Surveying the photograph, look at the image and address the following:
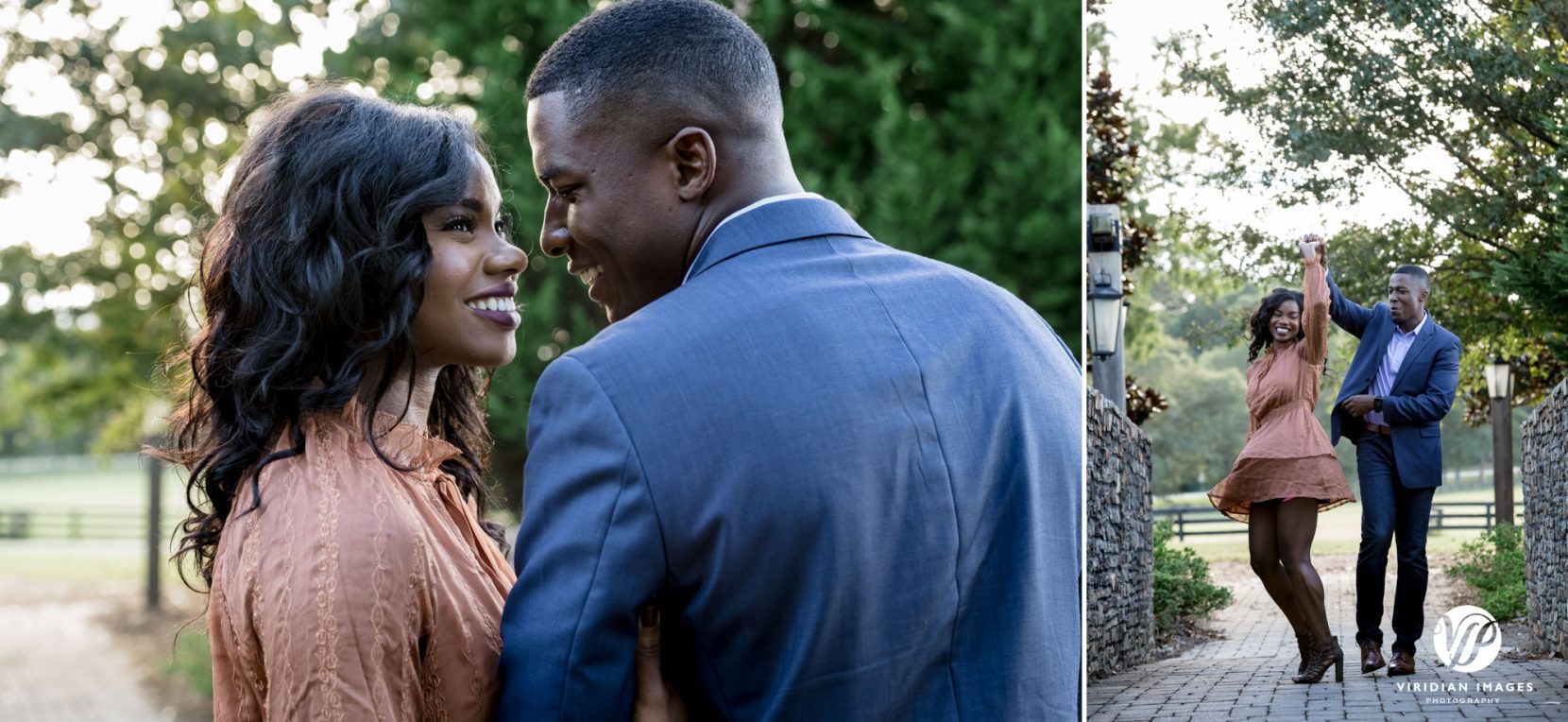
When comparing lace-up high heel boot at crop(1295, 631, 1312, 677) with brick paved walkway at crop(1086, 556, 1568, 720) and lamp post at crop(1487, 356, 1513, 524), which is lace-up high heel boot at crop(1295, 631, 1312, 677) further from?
lamp post at crop(1487, 356, 1513, 524)

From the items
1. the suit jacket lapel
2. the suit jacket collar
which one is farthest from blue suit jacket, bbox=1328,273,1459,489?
the suit jacket collar

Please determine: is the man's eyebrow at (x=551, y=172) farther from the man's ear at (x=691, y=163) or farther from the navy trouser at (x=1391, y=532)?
the navy trouser at (x=1391, y=532)

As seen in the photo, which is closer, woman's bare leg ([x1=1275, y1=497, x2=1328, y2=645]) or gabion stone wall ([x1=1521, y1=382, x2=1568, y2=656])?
gabion stone wall ([x1=1521, y1=382, x2=1568, y2=656])

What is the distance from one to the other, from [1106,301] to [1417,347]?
17.7 inches

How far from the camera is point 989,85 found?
492cm

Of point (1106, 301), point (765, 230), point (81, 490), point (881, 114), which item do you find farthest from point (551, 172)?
point (81, 490)

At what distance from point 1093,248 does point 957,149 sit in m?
3.05

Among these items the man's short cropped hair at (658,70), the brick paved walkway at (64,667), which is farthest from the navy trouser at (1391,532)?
the brick paved walkway at (64,667)

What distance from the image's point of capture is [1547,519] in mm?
1738

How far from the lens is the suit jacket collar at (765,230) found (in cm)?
153

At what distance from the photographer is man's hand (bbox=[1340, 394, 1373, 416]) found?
1.81 m

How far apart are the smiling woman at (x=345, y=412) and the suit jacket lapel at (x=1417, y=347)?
121 centimetres

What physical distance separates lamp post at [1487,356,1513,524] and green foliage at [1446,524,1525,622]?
0.02m

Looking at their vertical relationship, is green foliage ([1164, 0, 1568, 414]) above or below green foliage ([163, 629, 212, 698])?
above
